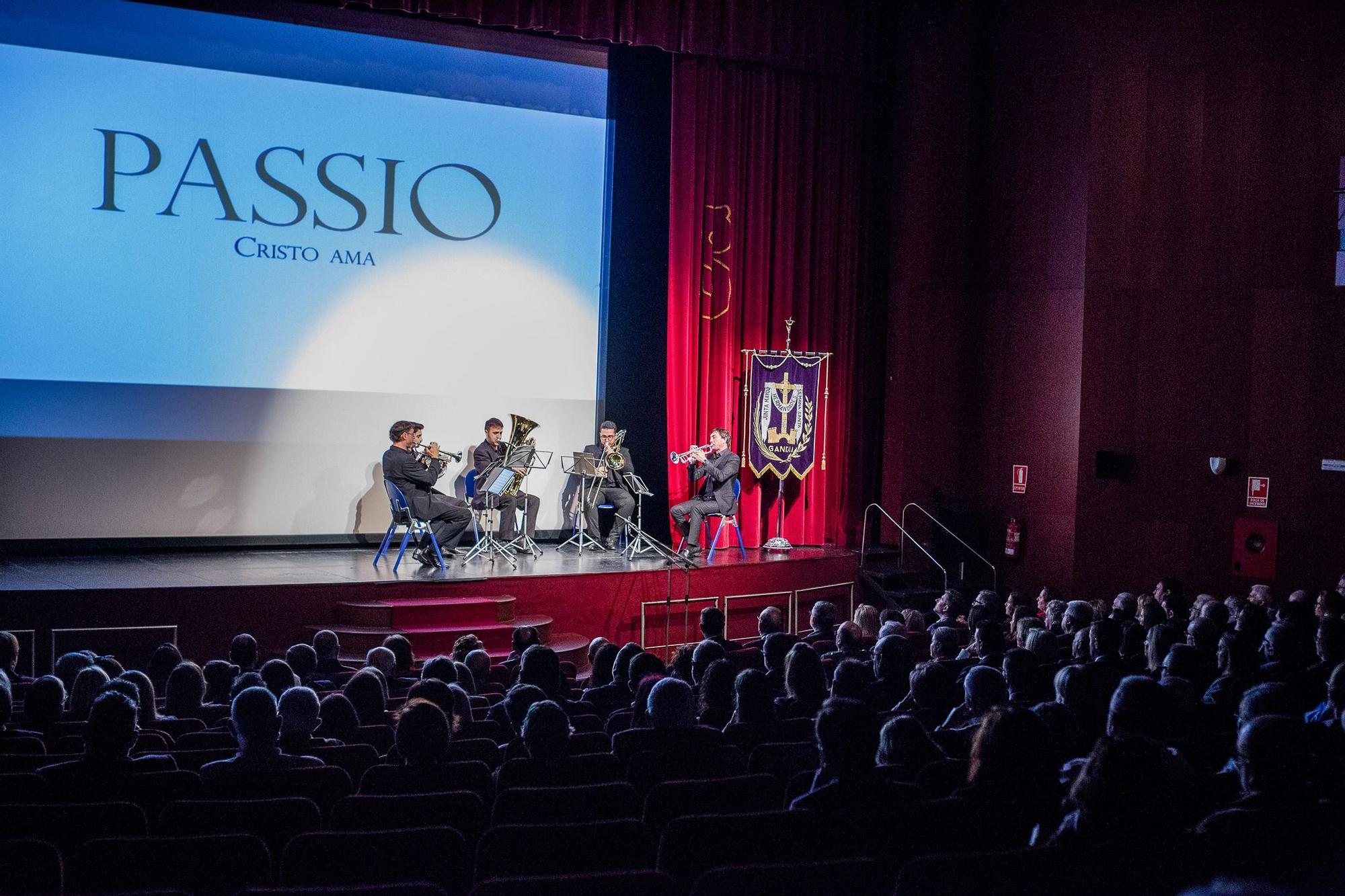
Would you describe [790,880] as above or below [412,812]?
above

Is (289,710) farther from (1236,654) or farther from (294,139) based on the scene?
(294,139)

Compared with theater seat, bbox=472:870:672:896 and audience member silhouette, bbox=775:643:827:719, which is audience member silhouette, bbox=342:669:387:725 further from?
theater seat, bbox=472:870:672:896

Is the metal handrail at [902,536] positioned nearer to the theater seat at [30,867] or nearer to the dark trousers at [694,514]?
the dark trousers at [694,514]

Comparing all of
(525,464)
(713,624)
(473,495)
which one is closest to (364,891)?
(713,624)

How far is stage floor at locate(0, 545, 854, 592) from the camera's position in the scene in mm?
7754

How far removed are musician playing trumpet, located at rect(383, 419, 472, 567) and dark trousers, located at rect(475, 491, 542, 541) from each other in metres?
0.30

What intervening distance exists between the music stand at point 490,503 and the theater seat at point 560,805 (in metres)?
5.98

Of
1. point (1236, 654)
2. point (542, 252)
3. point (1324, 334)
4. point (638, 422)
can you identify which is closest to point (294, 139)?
point (542, 252)

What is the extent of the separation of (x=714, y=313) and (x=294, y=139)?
13.9ft

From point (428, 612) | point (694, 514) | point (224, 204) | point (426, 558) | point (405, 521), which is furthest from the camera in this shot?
point (694, 514)

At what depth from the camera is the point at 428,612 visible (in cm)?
811

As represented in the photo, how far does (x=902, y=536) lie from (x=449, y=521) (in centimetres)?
491

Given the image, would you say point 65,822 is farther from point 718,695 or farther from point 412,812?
point 718,695

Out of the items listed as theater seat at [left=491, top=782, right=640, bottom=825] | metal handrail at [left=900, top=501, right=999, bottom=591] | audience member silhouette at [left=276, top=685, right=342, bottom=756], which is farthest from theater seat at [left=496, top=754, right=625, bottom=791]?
metal handrail at [left=900, top=501, right=999, bottom=591]
